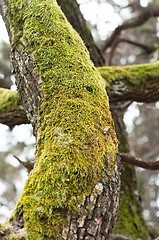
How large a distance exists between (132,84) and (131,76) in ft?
0.22

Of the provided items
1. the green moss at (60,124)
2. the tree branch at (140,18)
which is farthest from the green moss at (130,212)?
the green moss at (60,124)

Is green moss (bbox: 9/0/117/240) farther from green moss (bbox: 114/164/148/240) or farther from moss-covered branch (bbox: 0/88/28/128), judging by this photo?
green moss (bbox: 114/164/148/240)

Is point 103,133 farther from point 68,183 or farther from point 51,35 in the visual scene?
point 51,35

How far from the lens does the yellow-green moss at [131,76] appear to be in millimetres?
2801

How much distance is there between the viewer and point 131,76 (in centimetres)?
285

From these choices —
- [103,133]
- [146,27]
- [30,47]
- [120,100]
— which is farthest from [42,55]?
[146,27]

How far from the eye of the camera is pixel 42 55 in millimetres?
1691

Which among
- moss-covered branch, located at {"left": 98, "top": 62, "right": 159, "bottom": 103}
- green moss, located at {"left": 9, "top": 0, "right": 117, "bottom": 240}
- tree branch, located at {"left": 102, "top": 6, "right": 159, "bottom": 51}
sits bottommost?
green moss, located at {"left": 9, "top": 0, "right": 117, "bottom": 240}

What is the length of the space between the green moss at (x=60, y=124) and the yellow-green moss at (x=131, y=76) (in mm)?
952

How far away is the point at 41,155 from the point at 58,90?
0.26 metres

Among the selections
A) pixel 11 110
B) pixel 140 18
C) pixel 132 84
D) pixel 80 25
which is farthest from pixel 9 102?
pixel 140 18

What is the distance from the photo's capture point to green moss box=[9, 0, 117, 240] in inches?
50.1

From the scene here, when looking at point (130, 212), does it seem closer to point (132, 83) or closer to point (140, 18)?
point (132, 83)

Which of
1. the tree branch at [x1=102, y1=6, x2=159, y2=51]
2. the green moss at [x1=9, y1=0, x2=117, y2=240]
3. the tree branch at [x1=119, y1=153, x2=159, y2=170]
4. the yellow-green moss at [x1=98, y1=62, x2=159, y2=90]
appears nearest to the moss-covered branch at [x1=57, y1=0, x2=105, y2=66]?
the yellow-green moss at [x1=98, y1=62, x2=159, y2=90]
